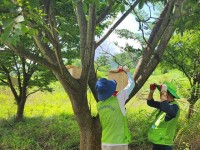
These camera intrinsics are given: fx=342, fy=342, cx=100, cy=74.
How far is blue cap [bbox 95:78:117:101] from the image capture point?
360 cm

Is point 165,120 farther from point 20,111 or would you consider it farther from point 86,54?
point 20,111

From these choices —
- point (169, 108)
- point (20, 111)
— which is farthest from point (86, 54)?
point (20, 111)

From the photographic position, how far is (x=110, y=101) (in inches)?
147

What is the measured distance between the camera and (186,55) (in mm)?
7527

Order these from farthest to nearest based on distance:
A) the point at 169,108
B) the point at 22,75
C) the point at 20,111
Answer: the point at 22,75, the point at 20,111, the point at 169,108

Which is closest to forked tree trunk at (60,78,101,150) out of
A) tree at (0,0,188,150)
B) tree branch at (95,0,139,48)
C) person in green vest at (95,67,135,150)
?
tree at (0,0,188,150)

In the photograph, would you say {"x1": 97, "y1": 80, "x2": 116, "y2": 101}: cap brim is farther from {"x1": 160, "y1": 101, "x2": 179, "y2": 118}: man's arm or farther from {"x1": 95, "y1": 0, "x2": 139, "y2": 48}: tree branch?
{"x1": 95, "y1": 0, "x2": 139, "y2": 48}: tree branch

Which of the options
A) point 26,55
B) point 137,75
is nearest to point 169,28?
point 137,75

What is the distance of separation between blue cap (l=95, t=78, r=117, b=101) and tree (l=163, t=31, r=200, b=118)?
12.9 ft

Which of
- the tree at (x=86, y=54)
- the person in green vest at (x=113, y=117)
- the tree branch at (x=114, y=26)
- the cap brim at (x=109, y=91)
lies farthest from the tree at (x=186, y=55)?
the cap brim at (x=109, y=91)

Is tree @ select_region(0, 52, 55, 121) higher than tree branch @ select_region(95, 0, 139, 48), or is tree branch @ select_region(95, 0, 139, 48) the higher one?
tree branch @ select_region(95, 0, 139, 48)

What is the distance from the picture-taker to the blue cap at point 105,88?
3597 mm

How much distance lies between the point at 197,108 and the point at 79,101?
9.32 feet

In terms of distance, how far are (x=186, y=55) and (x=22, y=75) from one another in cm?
474
